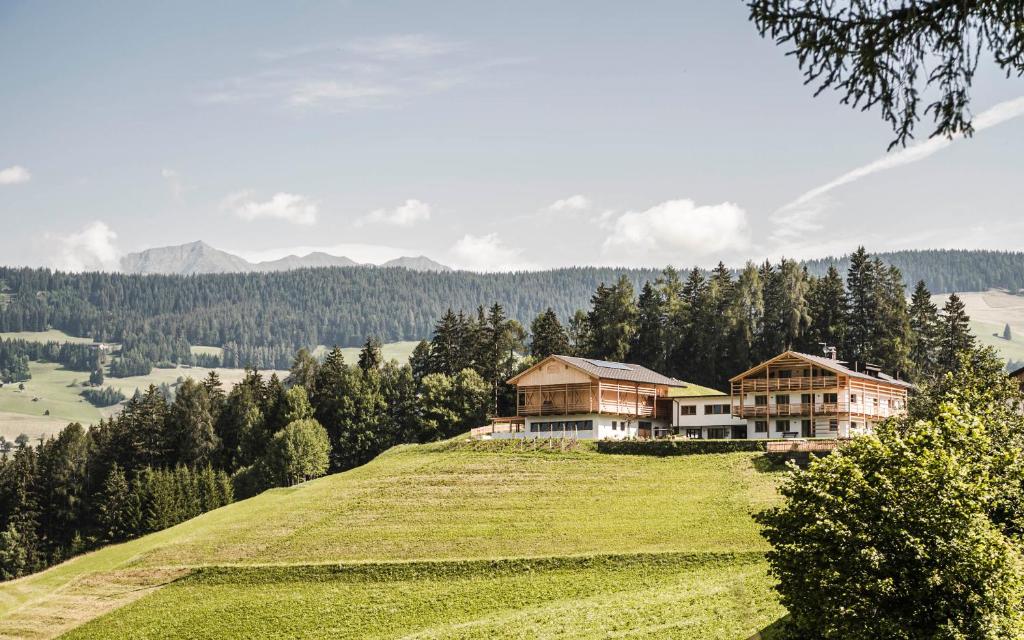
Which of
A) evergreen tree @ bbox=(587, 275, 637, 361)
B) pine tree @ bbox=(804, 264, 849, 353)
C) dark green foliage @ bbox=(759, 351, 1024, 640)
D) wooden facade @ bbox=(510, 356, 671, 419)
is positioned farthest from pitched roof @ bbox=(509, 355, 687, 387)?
dark green foliage @ bbox=(759, 351, 1024, 640)

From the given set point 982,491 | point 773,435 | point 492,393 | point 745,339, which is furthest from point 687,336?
point 982,491

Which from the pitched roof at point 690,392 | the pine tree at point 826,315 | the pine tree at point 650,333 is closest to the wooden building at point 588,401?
the pitched roof at point 690,392

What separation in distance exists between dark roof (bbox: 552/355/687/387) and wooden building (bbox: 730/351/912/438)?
9.03m

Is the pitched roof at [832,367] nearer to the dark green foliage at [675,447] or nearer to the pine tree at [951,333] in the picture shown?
the dark green foliage at [675,447]

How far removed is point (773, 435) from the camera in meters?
77.4

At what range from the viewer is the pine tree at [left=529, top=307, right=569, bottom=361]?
110062 millimetres

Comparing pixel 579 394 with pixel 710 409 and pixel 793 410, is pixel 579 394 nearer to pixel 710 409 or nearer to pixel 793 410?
pixel 710 409

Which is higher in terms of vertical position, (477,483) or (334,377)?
(334,377)

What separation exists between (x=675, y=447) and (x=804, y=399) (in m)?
13.4

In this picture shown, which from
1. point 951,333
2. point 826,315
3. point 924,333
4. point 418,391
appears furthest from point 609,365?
point 951,333

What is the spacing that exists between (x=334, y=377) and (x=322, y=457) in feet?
50.0

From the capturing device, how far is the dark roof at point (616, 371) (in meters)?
83.2

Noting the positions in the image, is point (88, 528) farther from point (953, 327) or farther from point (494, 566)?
point (953, 327)

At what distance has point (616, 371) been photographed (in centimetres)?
8588
